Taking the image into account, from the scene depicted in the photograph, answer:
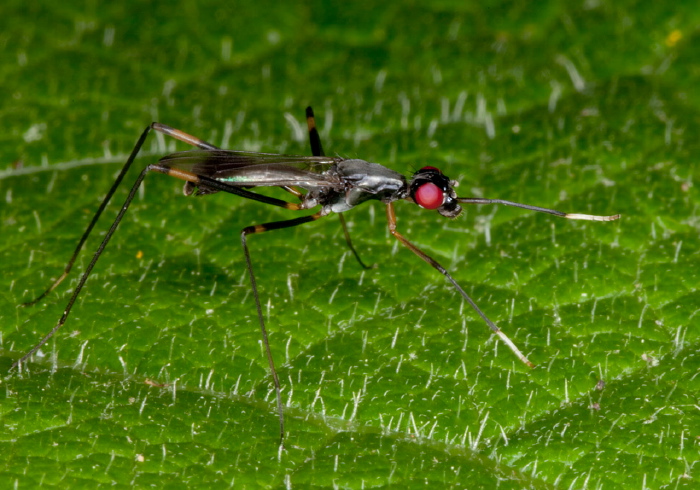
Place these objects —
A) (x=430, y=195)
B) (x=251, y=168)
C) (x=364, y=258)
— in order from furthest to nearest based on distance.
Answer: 1. (x=364, y=258)
2. (x=251, y=168)
3. (x=430, y=195)

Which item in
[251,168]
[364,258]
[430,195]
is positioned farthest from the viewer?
[364,258]

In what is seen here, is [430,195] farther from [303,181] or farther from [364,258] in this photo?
[303,181]

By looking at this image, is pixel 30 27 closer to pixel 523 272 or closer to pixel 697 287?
pixel 523 272


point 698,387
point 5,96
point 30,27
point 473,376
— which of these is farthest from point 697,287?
point 30,27

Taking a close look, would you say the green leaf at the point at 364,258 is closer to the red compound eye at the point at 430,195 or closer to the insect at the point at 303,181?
the insect at the point at 303,181

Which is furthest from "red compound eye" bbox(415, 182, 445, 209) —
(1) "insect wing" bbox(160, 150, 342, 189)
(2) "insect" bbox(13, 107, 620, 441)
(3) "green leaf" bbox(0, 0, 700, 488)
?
(1) "insect wing" bbox(160, 150, 342, 189)

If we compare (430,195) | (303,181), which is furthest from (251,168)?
(430,195)

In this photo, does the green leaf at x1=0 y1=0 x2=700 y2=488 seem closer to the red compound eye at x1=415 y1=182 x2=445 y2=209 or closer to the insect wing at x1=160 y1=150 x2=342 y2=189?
the red compound eye at x1=415 y1=182 x2=445 y2=209
